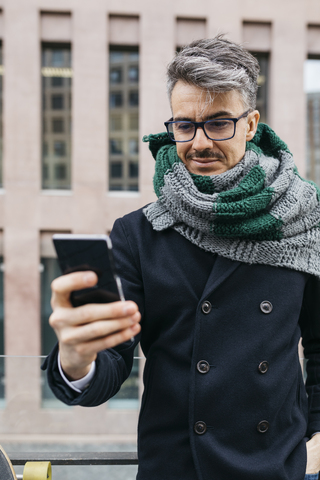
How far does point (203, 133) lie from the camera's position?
4.85 feet

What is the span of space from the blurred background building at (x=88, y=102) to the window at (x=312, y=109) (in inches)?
7.8

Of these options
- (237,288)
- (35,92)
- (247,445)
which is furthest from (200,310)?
(35,92)

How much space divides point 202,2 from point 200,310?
660 centimetres

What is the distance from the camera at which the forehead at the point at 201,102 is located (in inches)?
57.3

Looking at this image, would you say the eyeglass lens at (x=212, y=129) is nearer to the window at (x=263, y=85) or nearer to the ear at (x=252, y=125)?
the ear at (x=252, y=125)

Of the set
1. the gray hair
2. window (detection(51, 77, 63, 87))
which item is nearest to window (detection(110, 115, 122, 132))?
window (detection(51, 77, 63, 87))

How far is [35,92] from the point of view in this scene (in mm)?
6750

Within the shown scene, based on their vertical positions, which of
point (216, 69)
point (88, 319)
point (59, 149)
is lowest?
point (88, 319)

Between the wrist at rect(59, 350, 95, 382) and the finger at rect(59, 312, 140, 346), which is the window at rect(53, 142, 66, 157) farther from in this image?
the finger at rect(59, 312, 140, 346)

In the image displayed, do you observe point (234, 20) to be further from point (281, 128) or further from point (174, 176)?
point (174, 176)

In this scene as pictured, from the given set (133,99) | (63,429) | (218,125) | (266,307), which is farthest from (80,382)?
(133,99)

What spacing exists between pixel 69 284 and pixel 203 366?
0.75 meters

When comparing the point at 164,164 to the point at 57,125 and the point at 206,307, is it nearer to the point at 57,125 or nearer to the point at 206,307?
the point at 206,307

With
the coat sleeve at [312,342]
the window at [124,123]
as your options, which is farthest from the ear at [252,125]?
the window at [124,123]
